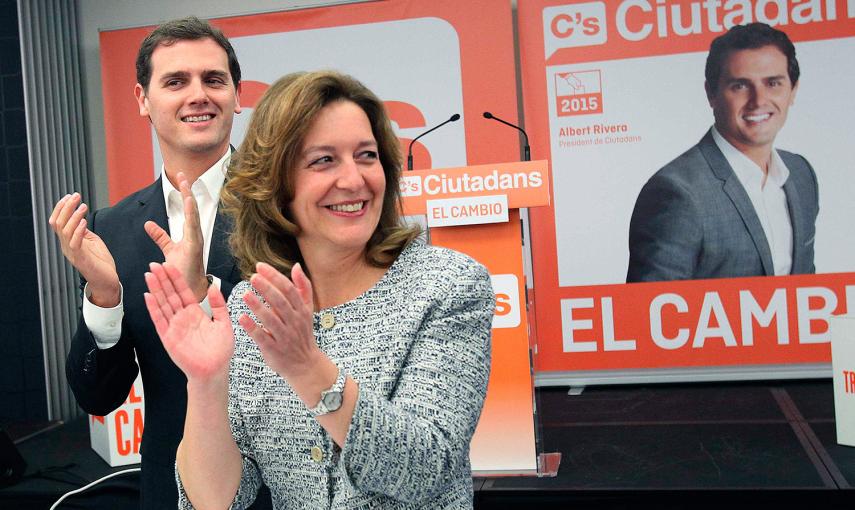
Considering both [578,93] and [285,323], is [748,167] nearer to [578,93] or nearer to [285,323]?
[578,93]

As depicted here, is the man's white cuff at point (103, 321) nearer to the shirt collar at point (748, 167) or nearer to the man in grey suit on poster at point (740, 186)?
the man in grey suit on poster at point (740, 186)

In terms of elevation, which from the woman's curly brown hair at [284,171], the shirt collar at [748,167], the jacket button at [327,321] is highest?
the shirt collar at [748,167]

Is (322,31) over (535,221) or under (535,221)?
over

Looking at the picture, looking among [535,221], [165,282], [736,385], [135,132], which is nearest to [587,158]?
[535,221]

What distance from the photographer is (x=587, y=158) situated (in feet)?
18.1

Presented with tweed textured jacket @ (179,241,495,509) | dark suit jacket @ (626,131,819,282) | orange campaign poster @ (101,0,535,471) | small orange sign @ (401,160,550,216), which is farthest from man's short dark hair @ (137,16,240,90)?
dark suit jacket @ (626,131,819,282)

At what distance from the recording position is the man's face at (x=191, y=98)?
1.95m

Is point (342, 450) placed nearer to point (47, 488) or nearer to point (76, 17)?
point (47, 488)

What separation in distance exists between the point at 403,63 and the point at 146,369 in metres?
4.20

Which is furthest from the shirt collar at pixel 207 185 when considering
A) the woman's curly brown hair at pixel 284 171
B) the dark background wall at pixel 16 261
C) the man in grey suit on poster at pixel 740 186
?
the dark background wall at pixel 16 261

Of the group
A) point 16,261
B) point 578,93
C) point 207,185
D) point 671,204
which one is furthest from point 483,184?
point 16,261

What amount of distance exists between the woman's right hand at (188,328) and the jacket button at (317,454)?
0.56 ft

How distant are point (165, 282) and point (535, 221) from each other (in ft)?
14.7

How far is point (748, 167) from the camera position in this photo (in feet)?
17.6
